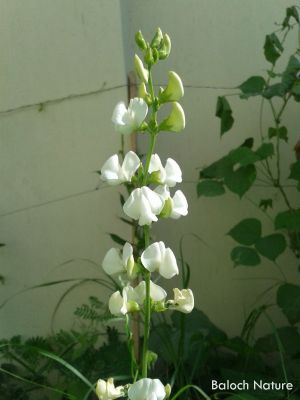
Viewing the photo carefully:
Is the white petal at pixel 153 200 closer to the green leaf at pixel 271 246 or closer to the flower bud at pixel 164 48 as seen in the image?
the flower bud at pixel 164 48

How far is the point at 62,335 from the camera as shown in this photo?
132 cm

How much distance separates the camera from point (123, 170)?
68cm

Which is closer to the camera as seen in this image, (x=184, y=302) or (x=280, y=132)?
(x=184, y=302)

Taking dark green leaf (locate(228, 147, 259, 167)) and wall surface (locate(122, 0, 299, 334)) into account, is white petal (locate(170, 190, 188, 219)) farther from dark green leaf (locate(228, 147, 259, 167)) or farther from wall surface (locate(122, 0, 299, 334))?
wall surface (locate(122, 0, 299, 334))

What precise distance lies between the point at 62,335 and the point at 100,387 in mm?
717

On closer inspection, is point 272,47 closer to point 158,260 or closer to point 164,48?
point 164,48

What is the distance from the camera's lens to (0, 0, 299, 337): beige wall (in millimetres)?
1335

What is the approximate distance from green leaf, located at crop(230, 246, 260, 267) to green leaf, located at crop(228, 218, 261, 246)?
19 mm

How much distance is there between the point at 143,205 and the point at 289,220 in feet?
2.07

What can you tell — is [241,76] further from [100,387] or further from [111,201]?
[100,387]

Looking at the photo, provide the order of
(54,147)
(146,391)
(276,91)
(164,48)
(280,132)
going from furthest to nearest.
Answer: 1. (54,147)
2. (280,132)
3. (276,91)
4. (164,48)
5. (146,391)

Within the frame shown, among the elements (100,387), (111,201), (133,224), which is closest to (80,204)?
(111,201)

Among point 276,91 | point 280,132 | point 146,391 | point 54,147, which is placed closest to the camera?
point 146,391

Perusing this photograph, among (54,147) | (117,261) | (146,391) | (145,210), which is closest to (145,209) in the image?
(145,210)
